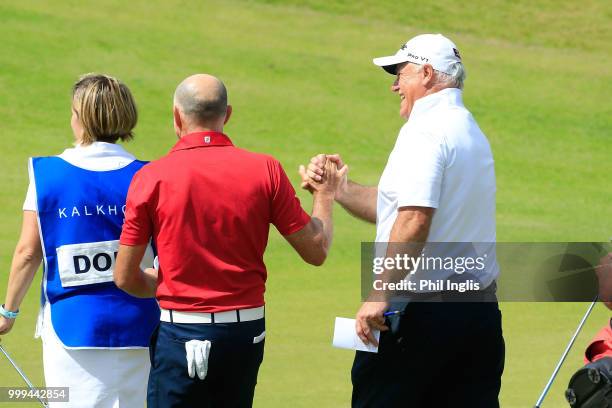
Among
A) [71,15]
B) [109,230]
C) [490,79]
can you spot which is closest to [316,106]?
[490,79]

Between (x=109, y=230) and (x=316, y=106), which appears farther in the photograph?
(x=316, y=106)

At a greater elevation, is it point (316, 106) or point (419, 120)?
point (419, 120)

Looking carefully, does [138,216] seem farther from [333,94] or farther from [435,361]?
[333,94]

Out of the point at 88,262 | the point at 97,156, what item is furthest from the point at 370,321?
the point at 97,156

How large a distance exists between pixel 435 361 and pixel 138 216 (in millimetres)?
1146

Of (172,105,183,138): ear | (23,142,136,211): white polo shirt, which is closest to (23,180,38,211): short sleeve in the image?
(23,142,136,211): white polo shirt

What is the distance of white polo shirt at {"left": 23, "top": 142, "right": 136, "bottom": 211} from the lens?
197 inches

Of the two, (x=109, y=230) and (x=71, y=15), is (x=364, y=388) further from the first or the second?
(x=71, y=15)

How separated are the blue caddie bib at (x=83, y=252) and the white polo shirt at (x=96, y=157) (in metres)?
0.02

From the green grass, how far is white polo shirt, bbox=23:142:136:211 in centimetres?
424

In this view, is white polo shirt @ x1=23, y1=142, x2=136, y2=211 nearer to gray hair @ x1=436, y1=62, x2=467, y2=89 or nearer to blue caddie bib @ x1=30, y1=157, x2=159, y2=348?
blue caddie bib @ x1=30, y1=157, x2=159, y2=348

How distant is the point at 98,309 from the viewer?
5012 millimetres

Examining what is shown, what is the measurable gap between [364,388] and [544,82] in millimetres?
15907

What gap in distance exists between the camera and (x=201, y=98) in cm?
456
